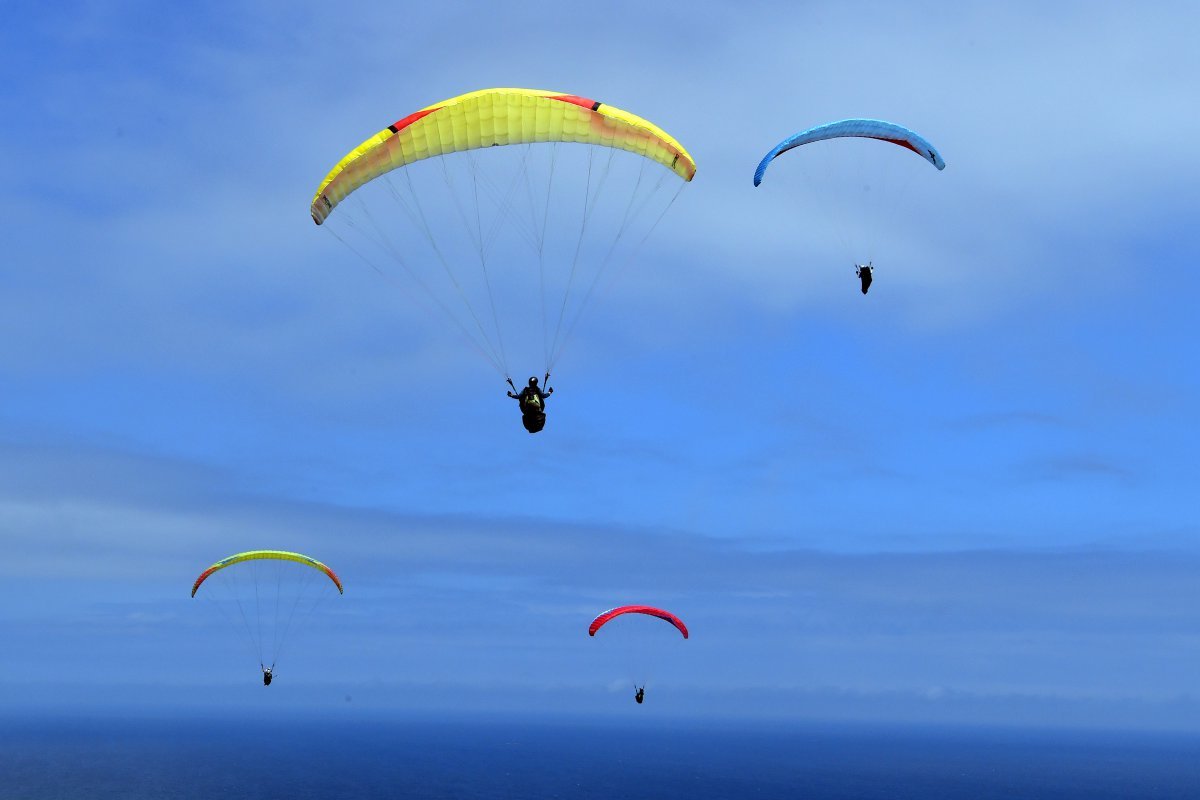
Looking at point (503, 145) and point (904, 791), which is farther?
point (904, 791)

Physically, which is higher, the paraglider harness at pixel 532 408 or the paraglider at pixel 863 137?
the paraglider at pixel 863 137

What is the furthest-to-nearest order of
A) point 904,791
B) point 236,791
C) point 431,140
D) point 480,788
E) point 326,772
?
point 326,772 < point 904,791 < point 480,788 < point 236,791 < point 431,140

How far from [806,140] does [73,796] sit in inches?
5435

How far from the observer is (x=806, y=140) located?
3039 centimetres

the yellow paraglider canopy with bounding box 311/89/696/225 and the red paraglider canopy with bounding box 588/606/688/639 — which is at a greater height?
the yellow paraglider canopy with bounding box 311/89/696/225

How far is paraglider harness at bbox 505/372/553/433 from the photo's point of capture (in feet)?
86.5

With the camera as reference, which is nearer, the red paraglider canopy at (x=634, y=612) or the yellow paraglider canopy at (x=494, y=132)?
the yellow paraglider canopy at (x=494, y=132)

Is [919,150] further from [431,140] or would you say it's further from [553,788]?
[553,788]

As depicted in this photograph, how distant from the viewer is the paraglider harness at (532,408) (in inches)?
1038

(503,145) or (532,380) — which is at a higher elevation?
(503,145)

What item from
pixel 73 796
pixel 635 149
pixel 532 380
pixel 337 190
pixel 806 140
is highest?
pixel 806 140

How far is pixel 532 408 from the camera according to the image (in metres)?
26.3

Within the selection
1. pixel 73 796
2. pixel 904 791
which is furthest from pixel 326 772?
pixel 904 791

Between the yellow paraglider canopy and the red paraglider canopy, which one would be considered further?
the red paraglider canopy
